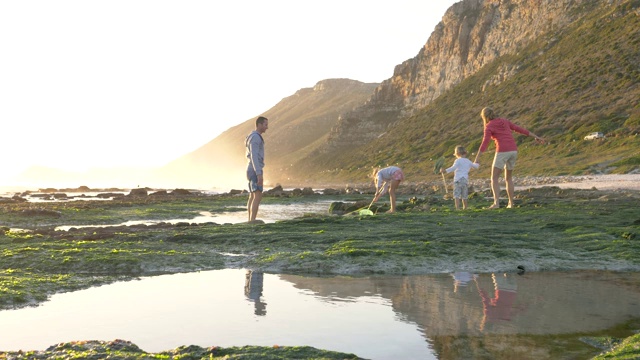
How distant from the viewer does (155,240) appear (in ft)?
35.6

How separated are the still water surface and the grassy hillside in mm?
29252

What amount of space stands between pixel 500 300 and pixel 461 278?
1287 mm

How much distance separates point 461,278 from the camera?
700cm

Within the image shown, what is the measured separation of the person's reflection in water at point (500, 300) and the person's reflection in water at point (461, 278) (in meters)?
0.21

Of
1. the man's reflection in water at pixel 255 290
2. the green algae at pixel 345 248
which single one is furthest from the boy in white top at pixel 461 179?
the man's reflection in water at pixel 255 290

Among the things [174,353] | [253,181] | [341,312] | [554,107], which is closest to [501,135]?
[253,181]

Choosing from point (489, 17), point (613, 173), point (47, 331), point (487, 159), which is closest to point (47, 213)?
point (47, 331)

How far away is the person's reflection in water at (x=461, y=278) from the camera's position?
656cm

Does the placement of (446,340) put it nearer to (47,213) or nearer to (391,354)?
(391,354)

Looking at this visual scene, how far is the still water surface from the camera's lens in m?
4.43

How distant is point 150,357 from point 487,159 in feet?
180

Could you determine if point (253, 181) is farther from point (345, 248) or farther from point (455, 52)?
point (455, 52)

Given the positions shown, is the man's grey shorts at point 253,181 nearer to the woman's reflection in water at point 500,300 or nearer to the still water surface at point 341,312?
the still water surface at point 341,312

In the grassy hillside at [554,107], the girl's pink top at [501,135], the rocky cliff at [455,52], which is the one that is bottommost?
the girl's pink top at [501,135]
